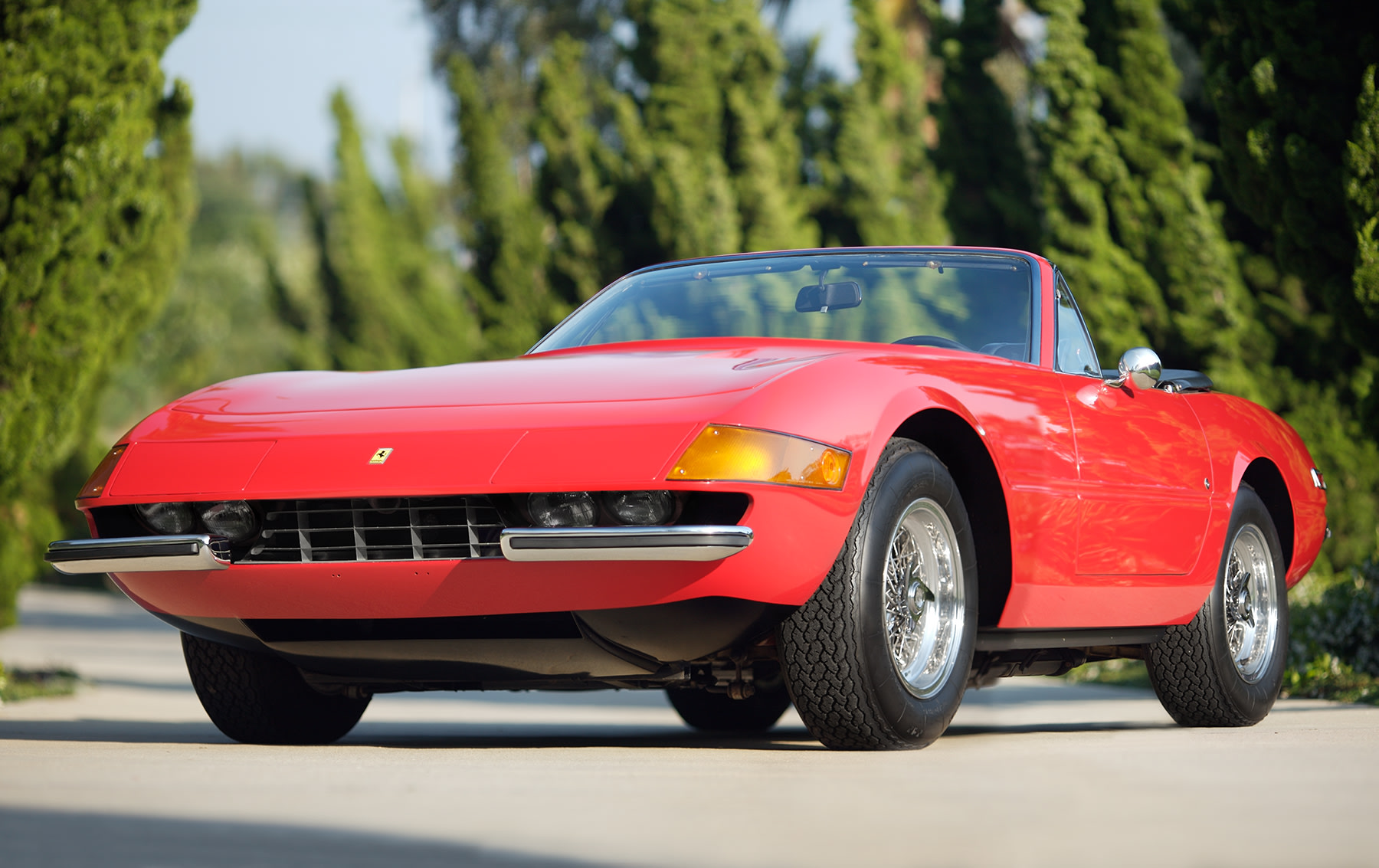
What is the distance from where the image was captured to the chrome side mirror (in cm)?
587

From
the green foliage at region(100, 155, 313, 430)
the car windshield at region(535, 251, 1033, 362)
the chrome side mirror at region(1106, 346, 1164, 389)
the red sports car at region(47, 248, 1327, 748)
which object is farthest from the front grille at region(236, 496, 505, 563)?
the green foliage at region(100, 155, 313, 430)

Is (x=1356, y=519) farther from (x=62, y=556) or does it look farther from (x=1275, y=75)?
(x=62, y=556)

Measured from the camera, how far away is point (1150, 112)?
1377cm

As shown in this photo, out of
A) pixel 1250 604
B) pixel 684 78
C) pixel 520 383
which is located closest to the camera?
pixel 520 383

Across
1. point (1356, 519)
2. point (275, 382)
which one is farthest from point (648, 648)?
point (1356, 519)

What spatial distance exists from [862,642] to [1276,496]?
3142 millimetres

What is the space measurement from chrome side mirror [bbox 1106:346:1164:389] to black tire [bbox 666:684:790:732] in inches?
75.7

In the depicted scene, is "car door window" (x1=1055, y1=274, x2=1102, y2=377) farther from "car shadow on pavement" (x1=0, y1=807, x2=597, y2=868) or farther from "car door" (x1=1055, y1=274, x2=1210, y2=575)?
"car shadow on pavement" (x1=0, y1=807, x2=597, y2=868)

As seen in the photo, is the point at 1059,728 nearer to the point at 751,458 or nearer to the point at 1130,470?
the point at 1130,470

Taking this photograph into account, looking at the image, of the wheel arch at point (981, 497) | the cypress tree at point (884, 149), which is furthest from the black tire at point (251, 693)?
the cypress tree at point (884, 149)

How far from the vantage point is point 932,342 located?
5.41 metres

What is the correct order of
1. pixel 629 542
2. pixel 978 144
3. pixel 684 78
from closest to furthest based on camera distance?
pixel 629 542, pixel 978 144, pixel 684 78

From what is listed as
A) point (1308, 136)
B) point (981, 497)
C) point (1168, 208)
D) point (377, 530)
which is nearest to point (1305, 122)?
point (1308, 136)

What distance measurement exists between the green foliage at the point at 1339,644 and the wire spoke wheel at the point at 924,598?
3.85 meters
